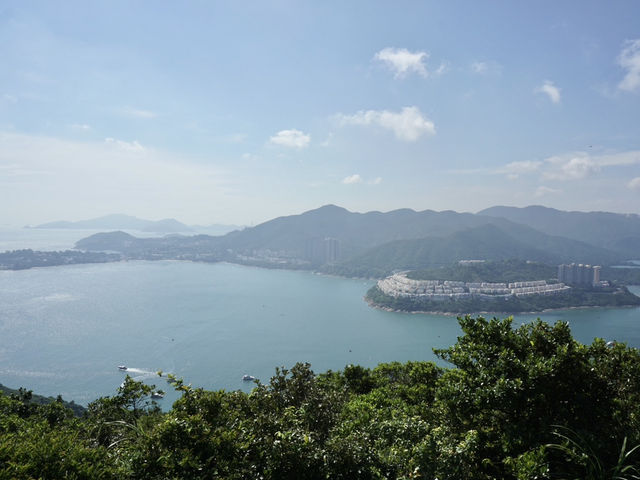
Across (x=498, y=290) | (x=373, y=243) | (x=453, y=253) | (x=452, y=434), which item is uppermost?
(x=373, y=243)

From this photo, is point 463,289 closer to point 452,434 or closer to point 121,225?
point 452,434

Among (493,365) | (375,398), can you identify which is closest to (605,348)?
(493,365)

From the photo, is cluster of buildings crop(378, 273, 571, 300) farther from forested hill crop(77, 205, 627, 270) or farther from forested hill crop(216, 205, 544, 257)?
forested hill crop(216, 205, 544, 257)

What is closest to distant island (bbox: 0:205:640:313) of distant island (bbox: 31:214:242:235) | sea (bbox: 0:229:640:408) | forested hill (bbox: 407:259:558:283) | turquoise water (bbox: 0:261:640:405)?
forested hill (bbox: 407:259:558:283)

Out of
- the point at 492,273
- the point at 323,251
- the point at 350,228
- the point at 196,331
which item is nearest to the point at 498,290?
the point at 492,273

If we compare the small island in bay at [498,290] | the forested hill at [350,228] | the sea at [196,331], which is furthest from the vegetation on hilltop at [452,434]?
the forested hill at [350,228]

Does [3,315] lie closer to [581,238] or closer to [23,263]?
[23,263]
